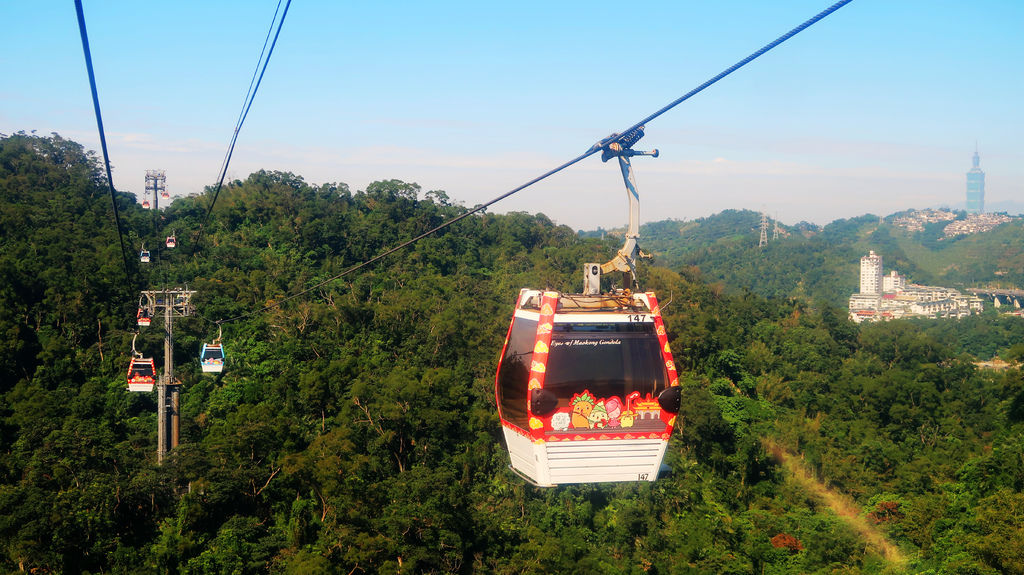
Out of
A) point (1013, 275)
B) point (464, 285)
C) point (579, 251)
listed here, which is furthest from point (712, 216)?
point (464, 285)

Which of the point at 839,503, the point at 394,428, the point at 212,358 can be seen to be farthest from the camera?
the point at 839,503

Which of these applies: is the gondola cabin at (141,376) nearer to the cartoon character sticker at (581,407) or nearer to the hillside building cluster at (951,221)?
the cartoon character sticker at (581,407)

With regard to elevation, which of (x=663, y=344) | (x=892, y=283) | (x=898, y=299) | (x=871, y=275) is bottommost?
(x=898, y=299)

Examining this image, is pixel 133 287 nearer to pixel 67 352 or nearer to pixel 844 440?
pixel 67 352

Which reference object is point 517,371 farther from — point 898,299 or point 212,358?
point 898,299

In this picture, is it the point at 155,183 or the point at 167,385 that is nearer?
the point at 167,385

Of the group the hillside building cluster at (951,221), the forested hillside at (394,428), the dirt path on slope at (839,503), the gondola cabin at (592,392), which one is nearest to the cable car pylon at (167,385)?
the forested hillside at (394,428)

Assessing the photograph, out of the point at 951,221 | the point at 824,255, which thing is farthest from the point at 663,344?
the point at 951,221
